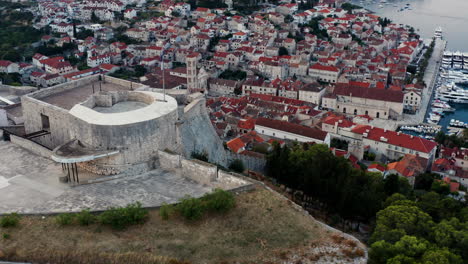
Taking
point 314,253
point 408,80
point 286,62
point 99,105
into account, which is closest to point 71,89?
point 99,105

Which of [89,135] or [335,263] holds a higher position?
[89,135]

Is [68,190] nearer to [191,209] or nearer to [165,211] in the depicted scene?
[165,211]

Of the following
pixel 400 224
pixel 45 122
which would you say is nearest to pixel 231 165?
pixel 45 122

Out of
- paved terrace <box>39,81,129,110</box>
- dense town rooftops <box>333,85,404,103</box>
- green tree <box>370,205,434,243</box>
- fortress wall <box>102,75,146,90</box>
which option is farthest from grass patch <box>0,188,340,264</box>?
dense town rooftops <box>333,85,404,103</box>

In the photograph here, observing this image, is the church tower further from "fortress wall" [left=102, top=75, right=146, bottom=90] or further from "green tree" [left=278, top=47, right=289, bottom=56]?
"fortress wall" [left=102, top=75, right=146, bottom=90]

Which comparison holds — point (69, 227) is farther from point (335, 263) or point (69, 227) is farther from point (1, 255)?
point (335, 263)

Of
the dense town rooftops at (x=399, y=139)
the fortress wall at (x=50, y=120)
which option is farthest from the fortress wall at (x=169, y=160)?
the dense town rooftops at (x=399, y=139)
